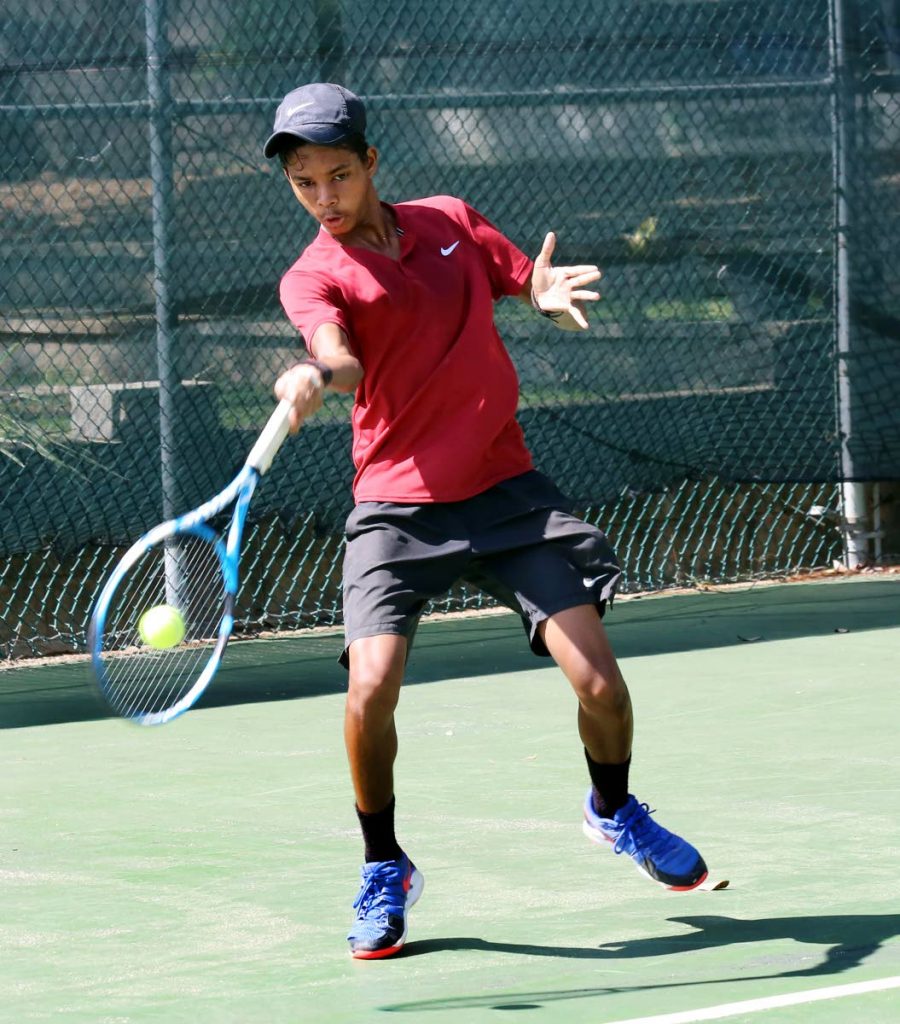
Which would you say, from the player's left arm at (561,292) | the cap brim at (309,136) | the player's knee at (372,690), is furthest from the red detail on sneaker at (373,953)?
the cap brim at (309,136)

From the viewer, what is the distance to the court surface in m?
3.24

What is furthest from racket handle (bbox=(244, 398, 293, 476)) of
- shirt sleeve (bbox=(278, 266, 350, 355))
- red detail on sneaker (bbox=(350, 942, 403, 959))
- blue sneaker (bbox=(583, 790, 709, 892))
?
blue sneaker (bbox=(583, 790, 709, 892))

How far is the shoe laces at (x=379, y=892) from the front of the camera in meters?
3.50

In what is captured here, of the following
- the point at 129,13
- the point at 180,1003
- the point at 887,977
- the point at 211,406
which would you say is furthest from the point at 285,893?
the point at 129,13

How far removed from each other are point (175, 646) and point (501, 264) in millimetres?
1005

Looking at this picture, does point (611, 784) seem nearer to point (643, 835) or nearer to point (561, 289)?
point (643, 835)

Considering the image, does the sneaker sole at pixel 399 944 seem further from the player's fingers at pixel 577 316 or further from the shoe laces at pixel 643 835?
the player's fingers at pixel 577 316

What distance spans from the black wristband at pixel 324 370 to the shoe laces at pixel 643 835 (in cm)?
103

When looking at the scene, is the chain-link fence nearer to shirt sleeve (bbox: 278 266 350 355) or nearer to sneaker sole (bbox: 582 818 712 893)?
shirt sleeve (bbox: 278 266 350 355)

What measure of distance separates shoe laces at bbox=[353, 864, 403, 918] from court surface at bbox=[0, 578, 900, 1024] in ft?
0.30

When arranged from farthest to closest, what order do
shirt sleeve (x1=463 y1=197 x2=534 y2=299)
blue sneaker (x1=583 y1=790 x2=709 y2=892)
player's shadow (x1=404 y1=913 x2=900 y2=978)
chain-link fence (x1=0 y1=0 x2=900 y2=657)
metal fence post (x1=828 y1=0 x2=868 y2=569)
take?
metal fence post (x1=828 y1=0 x2=868 y2=569) < chain-link fence (x1=0 y1=0 x2=900 y2=657) < shirt sleeve (x1=463 y1=197 x2=534 y2=299) < blue sneaker (x1=583 y1=790 x2=709 y2=892) < player's shadow (x1=404 y1=913 x2=900 y2=978)

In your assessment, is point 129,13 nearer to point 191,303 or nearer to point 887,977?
point 191,303

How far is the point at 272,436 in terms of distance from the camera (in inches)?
128

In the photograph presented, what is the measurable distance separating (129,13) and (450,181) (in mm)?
1346
